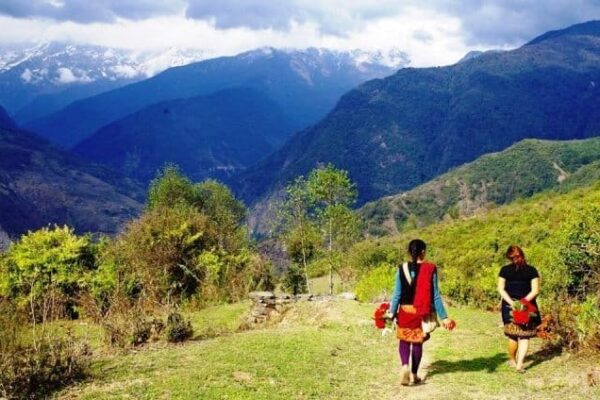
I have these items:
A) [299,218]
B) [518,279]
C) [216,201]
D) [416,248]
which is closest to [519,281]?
[518,279]

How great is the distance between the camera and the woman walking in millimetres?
11641

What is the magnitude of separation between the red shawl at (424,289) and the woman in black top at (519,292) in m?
2.27

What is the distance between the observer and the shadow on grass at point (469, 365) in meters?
13.9

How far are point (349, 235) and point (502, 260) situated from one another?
26.3 metres

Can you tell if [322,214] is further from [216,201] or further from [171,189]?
[216,201]

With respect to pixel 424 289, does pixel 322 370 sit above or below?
below

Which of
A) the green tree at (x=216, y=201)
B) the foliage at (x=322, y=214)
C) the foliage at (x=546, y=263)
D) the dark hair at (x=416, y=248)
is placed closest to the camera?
the dark hair at (x=416, y=248)

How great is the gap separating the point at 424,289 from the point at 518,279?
2.64m

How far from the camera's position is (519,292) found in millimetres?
13062

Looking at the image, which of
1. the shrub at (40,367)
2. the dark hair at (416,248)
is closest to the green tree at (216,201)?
the shrub at (40,367)

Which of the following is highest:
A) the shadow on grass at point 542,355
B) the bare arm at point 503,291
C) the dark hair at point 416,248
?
the dark hair at point 416,248

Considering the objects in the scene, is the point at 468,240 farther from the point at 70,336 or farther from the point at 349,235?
the point at 70,336

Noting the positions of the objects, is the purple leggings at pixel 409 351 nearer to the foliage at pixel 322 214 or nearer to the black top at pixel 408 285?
the black top at pixel 408 285

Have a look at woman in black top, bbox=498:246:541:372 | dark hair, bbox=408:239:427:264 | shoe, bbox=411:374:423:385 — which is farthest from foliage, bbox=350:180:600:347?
dark hair, bbox=408:239:427:264
